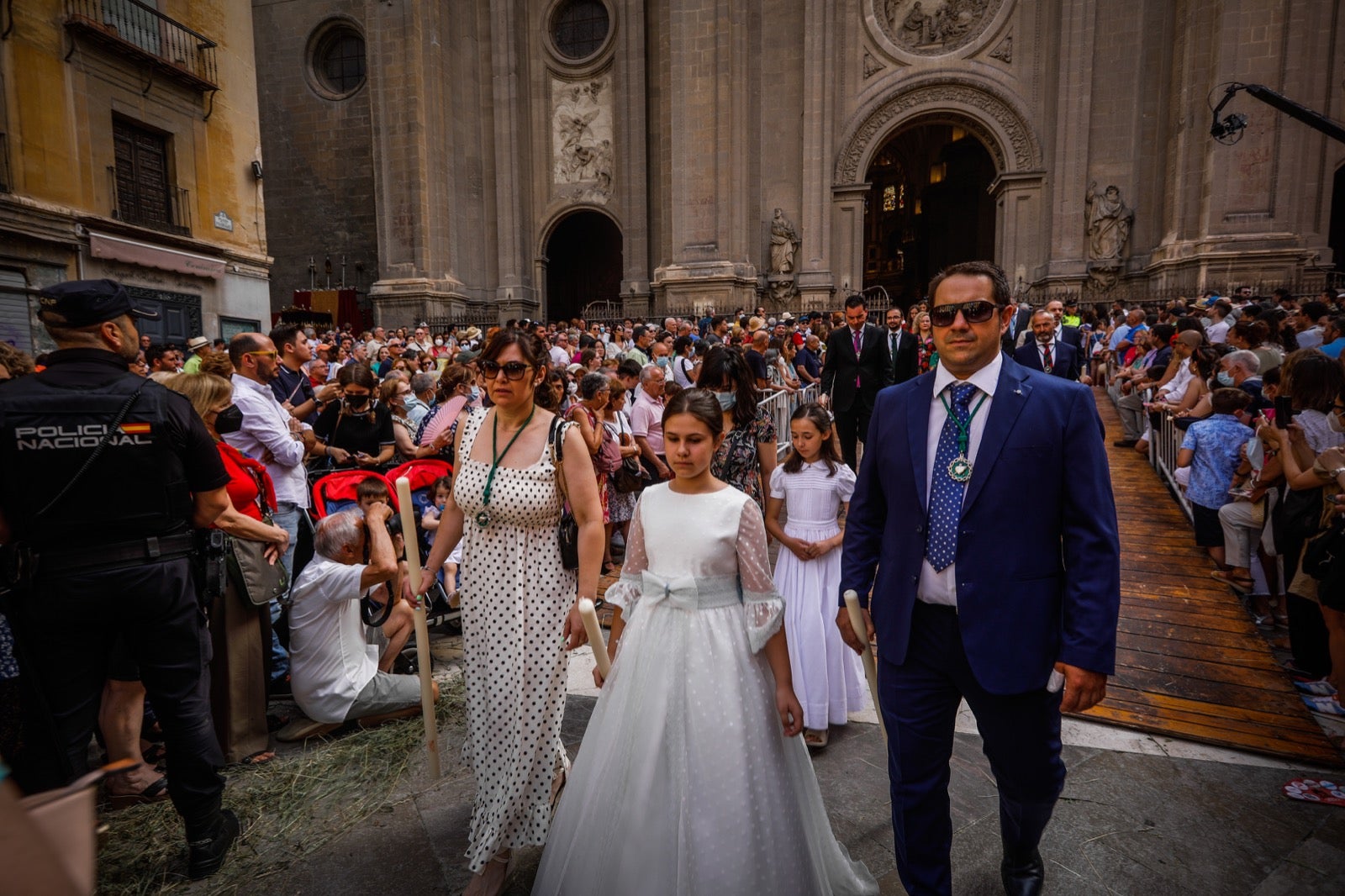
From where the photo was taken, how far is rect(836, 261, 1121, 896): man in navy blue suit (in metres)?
2.21

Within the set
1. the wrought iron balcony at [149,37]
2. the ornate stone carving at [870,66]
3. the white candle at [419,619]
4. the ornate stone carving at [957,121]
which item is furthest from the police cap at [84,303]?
the ornate stone carving at [870,66]

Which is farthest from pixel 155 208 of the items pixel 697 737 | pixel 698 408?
pixel 697 737

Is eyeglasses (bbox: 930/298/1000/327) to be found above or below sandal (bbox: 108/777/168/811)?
above

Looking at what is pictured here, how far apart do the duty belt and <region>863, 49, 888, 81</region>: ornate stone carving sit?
2324cm

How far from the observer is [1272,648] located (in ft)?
16.1

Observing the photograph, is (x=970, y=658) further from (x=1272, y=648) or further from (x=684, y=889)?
(x=1272, y=648)

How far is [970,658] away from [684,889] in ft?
3.74

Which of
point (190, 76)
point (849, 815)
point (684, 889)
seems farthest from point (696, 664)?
point (190, 76)

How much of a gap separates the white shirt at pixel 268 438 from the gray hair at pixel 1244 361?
7.94 metres

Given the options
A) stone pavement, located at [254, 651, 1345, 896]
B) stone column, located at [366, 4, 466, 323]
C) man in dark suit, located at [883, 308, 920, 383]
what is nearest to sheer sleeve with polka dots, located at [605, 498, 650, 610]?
stone pavement, located at [254, 651, 1345, 896]

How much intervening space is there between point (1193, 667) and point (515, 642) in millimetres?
4450

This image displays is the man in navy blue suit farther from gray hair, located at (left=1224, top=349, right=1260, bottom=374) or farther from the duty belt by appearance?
gray hair, located at (left=1224, top=349, right=1260, bottom=374)

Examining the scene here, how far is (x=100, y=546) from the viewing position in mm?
2721

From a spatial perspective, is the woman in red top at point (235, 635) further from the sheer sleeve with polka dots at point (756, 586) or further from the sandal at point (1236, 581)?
the sandal at point (1236, 581)
